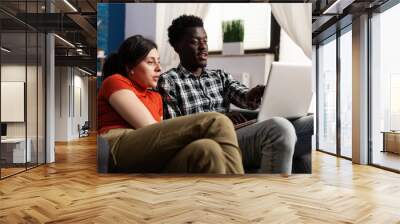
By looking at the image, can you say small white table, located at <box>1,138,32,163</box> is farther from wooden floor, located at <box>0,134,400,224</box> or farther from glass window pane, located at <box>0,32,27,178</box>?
wooden floor, located at <box>0,134,400,224</box>

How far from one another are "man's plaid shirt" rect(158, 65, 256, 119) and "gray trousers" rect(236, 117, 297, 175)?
0.35m

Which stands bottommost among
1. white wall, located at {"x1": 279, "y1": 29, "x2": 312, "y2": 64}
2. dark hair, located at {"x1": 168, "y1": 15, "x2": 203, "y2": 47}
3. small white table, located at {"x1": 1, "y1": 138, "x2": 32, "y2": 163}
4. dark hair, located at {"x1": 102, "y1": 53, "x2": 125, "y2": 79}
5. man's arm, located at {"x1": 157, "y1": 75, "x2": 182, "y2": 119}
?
small white table, located at {"x1": 1, "y1": 138, "x2": 32, "y2": 163}

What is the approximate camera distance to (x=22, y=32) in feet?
22.9

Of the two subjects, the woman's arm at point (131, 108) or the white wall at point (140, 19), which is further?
the white wall at point (140, 19)

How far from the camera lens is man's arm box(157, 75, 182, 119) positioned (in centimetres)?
555

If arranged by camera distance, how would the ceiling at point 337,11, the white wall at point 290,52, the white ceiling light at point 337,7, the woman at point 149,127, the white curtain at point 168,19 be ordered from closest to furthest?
the woman at point 149,127 → the white curtain at point 168,19 → the white wall at point 290,52 → the white ceiling light at point 337,7 → the ceiling at point 337,11

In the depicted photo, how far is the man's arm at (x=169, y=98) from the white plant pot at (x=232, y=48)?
0.83 meters

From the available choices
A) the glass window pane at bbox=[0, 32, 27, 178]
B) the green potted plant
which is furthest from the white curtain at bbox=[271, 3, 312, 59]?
the glass window pane at bbox=[0, 32, 27, 178]

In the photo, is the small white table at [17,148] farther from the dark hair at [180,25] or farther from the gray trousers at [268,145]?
the gray trousers at [268,145]

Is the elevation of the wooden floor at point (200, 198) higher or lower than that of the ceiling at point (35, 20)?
lower

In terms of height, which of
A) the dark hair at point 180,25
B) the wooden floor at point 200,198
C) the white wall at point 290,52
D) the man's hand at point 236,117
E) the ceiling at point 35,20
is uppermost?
the ceiling at point 35,20

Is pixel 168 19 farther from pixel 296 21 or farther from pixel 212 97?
pixel 296 21

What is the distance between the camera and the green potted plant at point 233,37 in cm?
561

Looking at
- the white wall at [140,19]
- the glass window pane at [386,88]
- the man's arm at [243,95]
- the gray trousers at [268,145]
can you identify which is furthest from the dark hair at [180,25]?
the glass window pane at [386,88]
